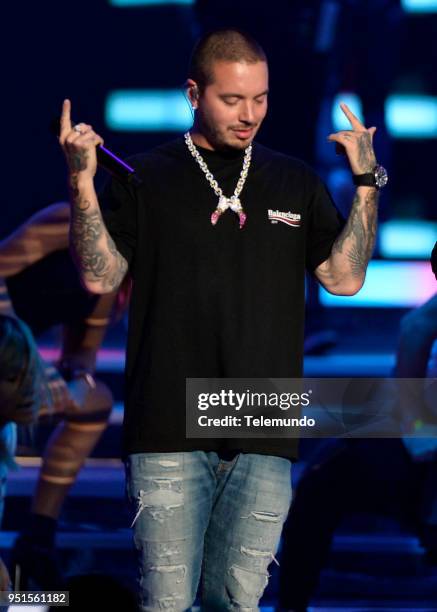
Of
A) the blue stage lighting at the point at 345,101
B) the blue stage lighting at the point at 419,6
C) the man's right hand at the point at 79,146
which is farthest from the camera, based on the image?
the blue stage lighting at the point at 345,101

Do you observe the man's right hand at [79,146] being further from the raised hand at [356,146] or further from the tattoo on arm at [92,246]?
the raised hand at [356,146]

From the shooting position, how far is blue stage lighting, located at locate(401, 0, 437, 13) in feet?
16.1

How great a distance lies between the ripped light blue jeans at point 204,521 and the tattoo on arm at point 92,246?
414mm

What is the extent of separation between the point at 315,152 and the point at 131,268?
→ 2474 mm

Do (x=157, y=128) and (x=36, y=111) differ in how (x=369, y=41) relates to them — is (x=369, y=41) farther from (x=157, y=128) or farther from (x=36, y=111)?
(x=36, y=111)

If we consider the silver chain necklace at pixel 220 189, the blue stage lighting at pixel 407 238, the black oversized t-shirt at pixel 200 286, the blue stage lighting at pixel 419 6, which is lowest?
the blue stage lighting at pixel 407 238

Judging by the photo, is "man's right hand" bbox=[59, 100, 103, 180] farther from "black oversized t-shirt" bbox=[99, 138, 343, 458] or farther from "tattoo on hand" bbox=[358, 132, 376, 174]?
"tattoo on hand" bbox=[358, 132, 376, 174]

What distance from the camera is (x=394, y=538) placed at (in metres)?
4.23

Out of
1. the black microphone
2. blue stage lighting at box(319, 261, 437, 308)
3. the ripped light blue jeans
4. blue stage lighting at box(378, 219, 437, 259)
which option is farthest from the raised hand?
blue stage lighting at box(378, 219, 437, 259)

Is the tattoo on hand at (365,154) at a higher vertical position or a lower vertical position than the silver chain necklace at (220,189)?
higher

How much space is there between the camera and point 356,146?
2.55 meters

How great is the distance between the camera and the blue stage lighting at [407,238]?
5090 mm

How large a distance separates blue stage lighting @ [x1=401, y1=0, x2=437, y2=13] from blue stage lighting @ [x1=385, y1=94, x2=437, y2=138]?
1.22 ft

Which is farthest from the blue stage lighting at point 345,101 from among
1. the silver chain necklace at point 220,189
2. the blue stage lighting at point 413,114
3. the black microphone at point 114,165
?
the black microphone at point 114,165
